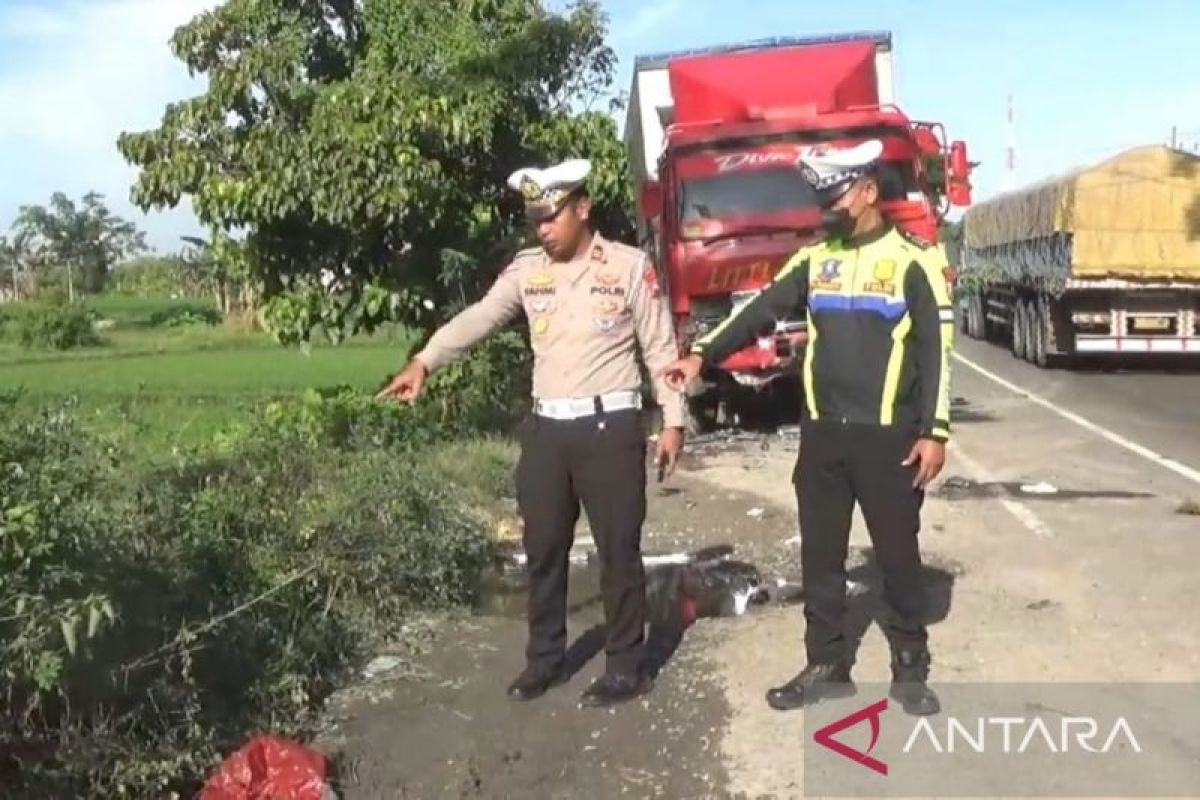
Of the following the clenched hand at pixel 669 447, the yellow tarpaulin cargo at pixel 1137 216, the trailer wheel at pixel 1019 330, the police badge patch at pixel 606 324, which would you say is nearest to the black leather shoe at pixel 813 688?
the clenched hand at pixel 669 447

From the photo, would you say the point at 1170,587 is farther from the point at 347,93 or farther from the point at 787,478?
the point at 347,93

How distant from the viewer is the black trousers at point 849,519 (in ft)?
17.8

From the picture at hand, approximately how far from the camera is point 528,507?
19.1ft

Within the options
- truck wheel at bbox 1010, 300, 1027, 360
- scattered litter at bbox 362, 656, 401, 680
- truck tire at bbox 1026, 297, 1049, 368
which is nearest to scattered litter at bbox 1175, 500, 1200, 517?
scattered litter at bbox 362, 656, 401, 680

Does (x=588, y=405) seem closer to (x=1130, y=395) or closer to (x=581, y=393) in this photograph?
(x=581, y=393)

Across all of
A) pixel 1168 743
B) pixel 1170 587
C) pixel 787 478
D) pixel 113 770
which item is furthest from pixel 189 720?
pixel 787 478

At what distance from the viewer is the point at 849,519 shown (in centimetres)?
564

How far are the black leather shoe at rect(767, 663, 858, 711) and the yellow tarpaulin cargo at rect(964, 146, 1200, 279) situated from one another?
15677 mm

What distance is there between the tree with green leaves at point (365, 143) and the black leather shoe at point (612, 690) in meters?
6.42

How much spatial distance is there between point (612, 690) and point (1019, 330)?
19375mm

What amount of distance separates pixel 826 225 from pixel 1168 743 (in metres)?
2.03

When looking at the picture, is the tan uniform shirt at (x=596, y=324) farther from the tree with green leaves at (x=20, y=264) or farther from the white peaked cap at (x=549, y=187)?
the tree with green leaves at (x=20, y=264)

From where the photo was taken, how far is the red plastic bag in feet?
15.1

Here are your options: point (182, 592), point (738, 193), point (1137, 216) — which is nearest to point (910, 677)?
point (182, 592)
